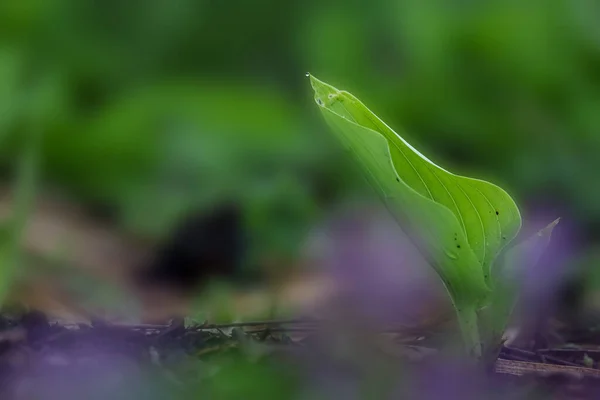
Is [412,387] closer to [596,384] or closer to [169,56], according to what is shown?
[596,384]

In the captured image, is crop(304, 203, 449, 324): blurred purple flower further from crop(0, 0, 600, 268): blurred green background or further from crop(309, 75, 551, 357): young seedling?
crop(0, 0, 600, 268): blurred green background

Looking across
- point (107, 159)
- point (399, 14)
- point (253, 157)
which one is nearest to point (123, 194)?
point (107, 159)

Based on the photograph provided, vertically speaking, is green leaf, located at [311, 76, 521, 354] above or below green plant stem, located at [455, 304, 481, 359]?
above

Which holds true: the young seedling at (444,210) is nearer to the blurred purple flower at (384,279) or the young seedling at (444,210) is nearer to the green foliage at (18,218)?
the blurred purple flower at (384,279)

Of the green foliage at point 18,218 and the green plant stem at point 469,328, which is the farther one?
the green foliage at point 18,218

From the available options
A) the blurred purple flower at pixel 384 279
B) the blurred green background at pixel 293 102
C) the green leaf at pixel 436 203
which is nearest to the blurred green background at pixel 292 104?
the blurred green background at pixel 293 102

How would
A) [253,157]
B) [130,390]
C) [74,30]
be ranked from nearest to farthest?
[130,390] → [253,157] → [74,30]

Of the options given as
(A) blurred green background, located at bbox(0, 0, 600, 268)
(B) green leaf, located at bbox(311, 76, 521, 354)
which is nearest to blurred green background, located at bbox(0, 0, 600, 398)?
(A) blurred green background, located at bbox(0, 0, 600, 268)

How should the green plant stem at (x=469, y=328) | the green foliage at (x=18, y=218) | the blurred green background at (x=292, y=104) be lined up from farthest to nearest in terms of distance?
the blurred green background at (x=292, y=104), the green foliage at (x=18, y=218), the green plant stem at (x=469, y=328)
